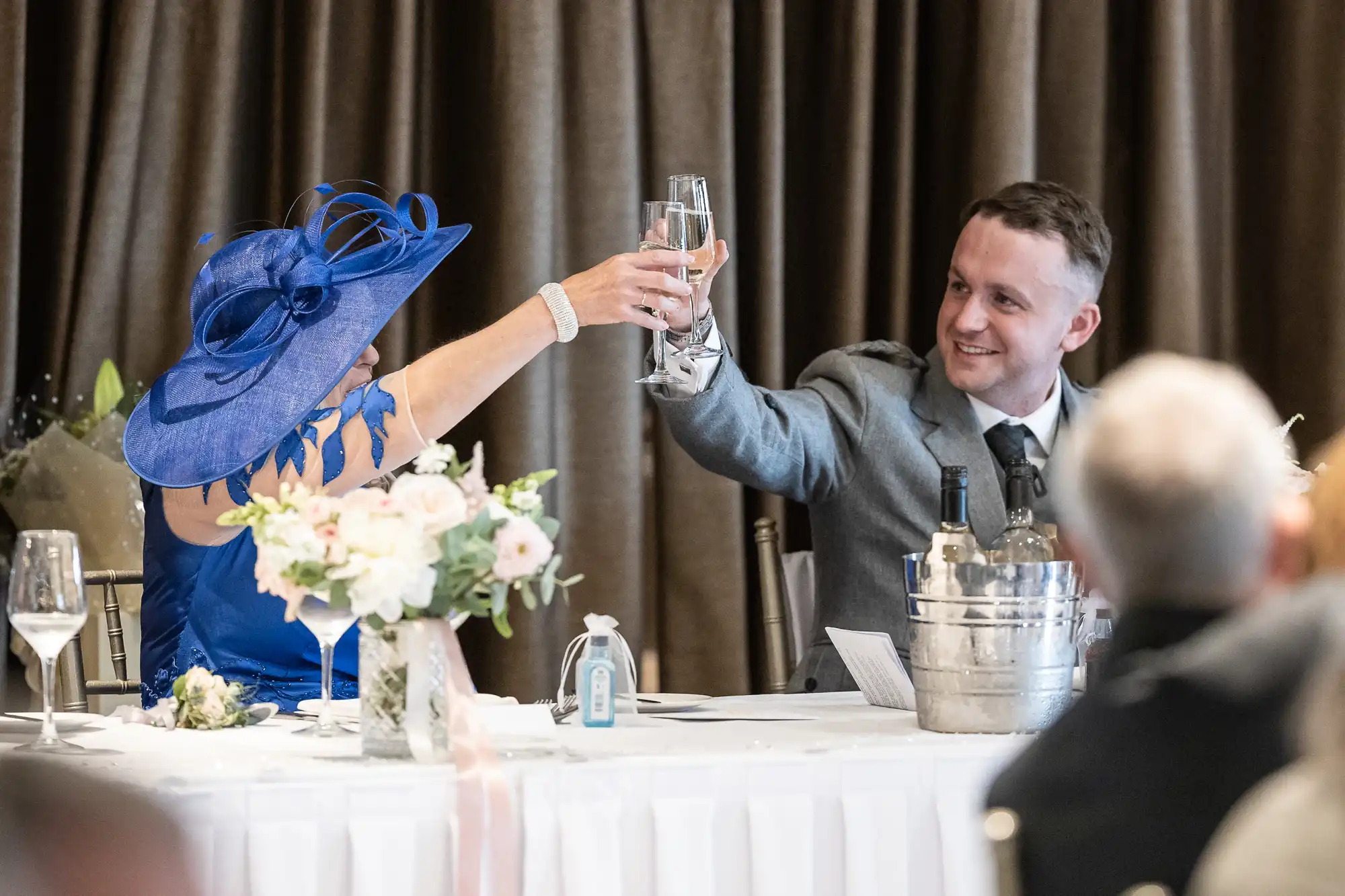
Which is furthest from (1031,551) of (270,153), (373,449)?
(270,153)

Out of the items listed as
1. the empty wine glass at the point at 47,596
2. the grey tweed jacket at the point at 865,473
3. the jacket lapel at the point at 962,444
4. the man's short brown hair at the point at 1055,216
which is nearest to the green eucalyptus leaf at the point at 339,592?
the empty wine glass at the point at 47,596

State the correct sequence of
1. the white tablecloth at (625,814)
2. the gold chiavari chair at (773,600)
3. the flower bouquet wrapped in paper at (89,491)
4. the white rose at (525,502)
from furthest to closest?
the gold chiavari chair at (773,600), the flower bouquet wrapped in paper at (89,491), the white rose at (525,502), the white tablecloth at (625,814)

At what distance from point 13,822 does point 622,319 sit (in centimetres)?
160

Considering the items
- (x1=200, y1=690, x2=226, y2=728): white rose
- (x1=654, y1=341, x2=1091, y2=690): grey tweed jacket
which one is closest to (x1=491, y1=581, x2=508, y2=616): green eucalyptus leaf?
(x1=200, y1=690, x2=226, y2=728): white rose

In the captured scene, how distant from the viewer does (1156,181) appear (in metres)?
3.15

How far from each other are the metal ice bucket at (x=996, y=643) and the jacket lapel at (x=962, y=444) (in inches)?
31.6

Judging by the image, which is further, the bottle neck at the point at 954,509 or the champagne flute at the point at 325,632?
the bottle neck at the point at 954,509

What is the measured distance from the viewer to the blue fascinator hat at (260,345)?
205 cm

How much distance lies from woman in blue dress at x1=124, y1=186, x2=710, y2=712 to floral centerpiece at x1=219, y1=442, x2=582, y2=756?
50 cm

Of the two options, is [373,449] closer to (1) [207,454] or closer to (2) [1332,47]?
(1) [207,454]

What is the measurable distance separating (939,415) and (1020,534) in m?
0.84

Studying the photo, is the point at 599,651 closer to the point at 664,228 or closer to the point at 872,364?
the point at 664,228

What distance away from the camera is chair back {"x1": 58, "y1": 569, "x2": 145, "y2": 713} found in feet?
7.73

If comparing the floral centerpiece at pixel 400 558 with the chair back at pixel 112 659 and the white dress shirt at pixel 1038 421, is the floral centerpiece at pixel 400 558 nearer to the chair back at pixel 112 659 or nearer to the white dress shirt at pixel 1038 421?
the chair back at pixel 112 659
